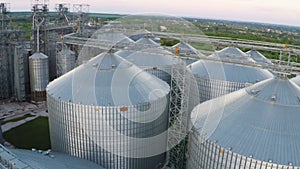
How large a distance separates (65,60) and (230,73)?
2557 centimetres

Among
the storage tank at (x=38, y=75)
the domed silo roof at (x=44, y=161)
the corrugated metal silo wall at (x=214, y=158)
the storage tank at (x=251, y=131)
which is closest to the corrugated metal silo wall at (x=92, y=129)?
the domed silo roof at (x=44, y=161)

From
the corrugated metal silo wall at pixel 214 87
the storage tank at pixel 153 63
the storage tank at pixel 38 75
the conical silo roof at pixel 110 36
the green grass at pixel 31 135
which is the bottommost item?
the green grass at pixel 31 135

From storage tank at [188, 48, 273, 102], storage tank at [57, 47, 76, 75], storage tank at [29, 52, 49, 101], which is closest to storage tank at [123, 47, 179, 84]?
storage tank at [188, 48, 273, 102]

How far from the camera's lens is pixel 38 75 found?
132 ft

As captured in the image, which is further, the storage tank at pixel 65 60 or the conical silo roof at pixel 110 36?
the conical silo roof at pixel 110 36

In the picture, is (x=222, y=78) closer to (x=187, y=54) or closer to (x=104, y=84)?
(x=187, y=54)

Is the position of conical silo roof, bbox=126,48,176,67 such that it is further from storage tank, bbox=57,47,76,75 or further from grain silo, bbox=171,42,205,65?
storage tank, bbox=57,47,76,75

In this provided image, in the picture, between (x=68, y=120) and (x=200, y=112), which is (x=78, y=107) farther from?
(x=200, y=112)

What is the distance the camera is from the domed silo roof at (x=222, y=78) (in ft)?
87.1

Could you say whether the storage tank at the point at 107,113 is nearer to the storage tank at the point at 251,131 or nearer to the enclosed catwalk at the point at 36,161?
the enclosed catwalk at the point at 36,161

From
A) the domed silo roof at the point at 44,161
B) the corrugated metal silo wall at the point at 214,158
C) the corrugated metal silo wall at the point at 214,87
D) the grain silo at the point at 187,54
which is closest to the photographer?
the corrugated metal silo wall at the point at 214,158

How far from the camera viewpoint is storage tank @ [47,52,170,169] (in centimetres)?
2052

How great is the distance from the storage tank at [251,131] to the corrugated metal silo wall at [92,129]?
483cm

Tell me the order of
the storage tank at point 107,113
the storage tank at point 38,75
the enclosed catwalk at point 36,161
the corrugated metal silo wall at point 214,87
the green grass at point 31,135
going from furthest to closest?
the storage tank at point 38,75
the green grass at point 31,135
the corrugated metal silo wall at point 214,87
the storage tank at point 107,113
the enclosed catwalk at point 36,161
